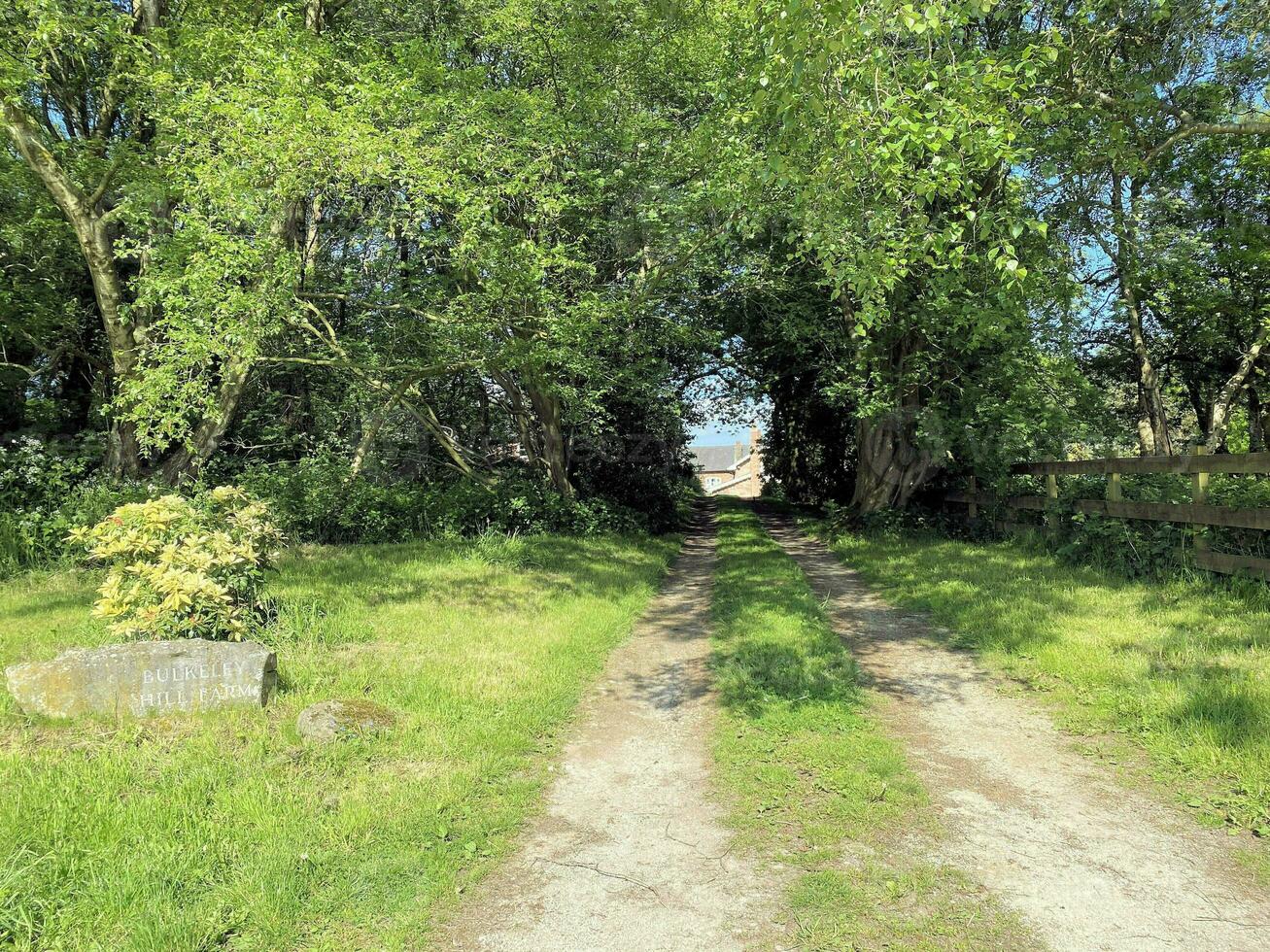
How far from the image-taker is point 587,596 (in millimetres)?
9797

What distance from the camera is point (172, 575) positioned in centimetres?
568

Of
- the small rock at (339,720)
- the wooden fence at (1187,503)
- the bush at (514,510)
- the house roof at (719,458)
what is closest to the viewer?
the small rock at (339,720)

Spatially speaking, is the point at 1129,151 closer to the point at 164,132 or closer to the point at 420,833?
Result: the point at 420,833

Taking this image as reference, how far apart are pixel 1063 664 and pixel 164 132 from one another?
1376cm

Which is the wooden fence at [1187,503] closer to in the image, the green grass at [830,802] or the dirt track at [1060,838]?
the dirt track at [1060,838]

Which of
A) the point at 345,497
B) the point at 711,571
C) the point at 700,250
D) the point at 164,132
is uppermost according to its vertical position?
the point at 164,132

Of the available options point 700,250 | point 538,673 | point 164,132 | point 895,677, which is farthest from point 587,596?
point 164,132

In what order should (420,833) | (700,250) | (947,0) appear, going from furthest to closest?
(700,250) → (947,0) → (420,833)

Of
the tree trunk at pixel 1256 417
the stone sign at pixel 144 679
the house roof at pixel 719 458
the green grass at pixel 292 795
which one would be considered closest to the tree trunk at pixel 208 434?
the green grass at pixel 292 795

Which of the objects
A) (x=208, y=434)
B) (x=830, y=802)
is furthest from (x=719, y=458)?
(x=830, y=802)

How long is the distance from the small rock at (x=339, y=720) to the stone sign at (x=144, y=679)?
530 millimetres

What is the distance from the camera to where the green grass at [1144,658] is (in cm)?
430

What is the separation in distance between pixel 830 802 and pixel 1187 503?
24.9 feet

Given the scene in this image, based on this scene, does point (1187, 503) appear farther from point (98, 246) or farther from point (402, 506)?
point (98, 246)
